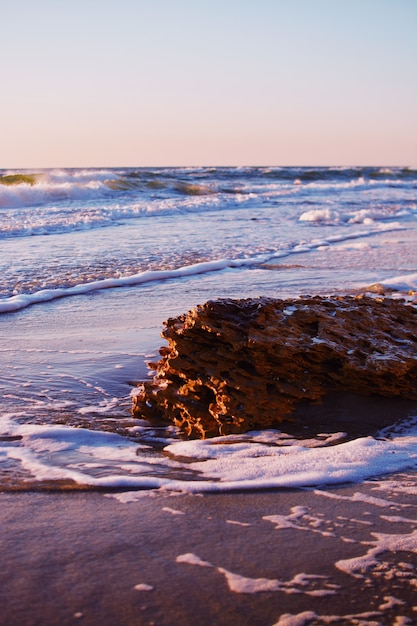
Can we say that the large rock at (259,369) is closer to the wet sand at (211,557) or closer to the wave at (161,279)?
the wet sand at (211,557)

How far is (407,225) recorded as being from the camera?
46.4 ft

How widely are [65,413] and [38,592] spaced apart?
1.61 meters

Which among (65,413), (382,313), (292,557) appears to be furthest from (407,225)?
(292,557)

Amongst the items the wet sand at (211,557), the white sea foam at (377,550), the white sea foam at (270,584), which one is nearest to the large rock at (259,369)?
the wet sand at (211,557)

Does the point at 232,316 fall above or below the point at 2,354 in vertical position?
above

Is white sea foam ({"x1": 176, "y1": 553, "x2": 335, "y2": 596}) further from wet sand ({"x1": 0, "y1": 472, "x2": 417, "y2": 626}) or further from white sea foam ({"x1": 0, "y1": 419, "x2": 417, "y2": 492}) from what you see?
white sea foam ({"x1": 0, "y1": 419, "x2": 417, "y2": 492})

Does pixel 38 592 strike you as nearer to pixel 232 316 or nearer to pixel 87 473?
pixel 87 473

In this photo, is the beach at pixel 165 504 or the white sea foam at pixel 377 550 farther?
the white sea foam at pixel 377 550

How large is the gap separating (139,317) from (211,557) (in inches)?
144

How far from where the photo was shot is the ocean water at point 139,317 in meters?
2.66

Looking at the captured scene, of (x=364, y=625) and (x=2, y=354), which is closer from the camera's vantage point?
(x=364, y=625)

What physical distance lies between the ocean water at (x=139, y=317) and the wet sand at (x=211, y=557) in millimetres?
169

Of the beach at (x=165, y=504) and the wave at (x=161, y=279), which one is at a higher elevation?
the wave at (x=161, y=279)

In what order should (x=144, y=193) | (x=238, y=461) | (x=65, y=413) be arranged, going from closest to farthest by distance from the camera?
1. (x=238, y=461)
2. (x=65, y=413)
3. (x=144, y=193)
